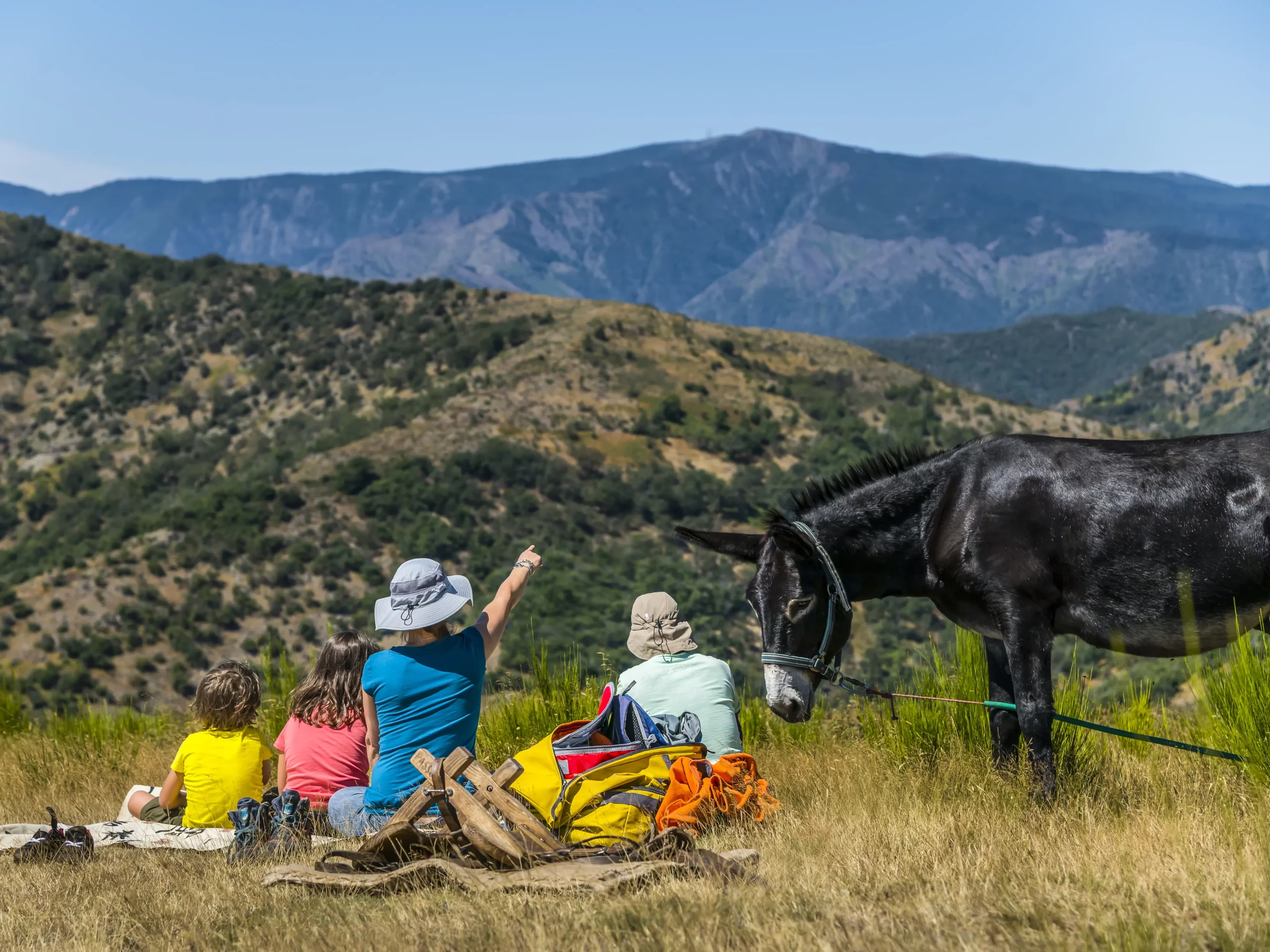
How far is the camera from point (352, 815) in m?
6.39

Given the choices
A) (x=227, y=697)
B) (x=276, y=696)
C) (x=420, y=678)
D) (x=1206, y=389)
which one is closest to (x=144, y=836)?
(x=227, y=697)

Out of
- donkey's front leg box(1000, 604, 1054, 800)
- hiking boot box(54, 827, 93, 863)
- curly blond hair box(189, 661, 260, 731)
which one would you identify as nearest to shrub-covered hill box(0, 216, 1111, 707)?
curly blond hair box(189, 661, 260, 731)

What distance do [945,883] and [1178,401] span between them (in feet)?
483

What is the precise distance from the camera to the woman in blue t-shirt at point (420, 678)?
590 centimetres

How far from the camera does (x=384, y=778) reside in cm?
609

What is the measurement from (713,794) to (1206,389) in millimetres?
143040

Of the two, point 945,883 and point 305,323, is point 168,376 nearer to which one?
point 305,323

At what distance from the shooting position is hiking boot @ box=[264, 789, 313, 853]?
6.18 meters

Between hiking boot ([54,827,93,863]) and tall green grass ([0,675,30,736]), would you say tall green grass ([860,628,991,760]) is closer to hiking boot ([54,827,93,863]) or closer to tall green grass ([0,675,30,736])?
hiking boot ([54,827,93,863])

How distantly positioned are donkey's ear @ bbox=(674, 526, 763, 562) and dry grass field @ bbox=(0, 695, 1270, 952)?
1.27 metres

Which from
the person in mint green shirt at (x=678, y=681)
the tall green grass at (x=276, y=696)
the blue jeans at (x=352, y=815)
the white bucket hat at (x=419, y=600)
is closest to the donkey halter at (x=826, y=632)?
the person in mint green shirt at (x=678, y=681)

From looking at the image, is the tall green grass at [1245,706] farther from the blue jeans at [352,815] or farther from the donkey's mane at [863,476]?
the blue jeans at [352,815]

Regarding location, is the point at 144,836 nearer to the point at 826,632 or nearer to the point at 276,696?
the point at 826,632

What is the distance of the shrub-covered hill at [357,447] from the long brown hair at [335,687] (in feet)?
111
